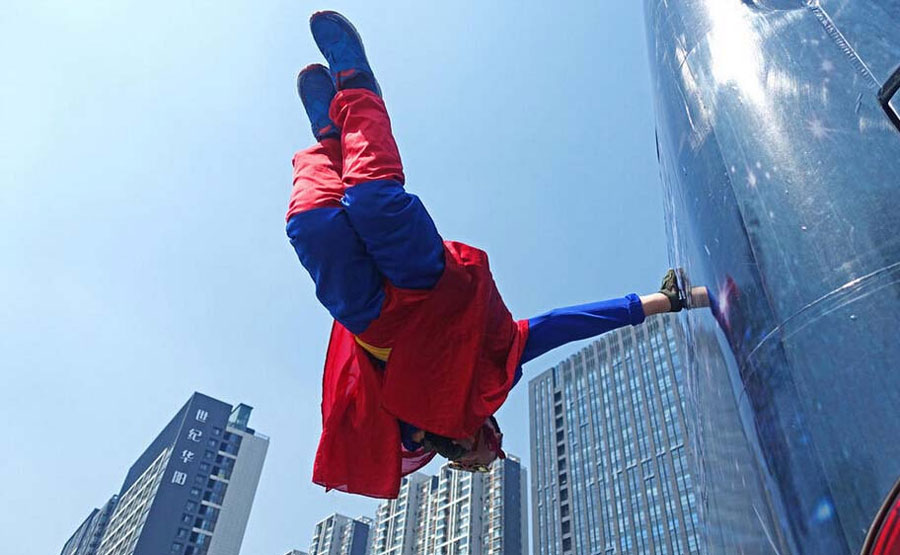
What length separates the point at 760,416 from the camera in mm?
→ 1783

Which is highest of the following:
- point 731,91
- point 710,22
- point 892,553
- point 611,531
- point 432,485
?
point 432,485

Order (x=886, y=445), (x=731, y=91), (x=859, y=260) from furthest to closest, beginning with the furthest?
(x=731, y=91)
(x=859, y=260)
(x=886, y=445)

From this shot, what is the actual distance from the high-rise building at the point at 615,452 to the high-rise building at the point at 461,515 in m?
2.98

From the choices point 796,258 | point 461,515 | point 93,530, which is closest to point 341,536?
point 461,515

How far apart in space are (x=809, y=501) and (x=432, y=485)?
3299 inches

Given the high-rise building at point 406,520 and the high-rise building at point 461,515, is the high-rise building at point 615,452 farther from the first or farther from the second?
the high-rise building at point 406,520

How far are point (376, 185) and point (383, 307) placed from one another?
601 millimetres

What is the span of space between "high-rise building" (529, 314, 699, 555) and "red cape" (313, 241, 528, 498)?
194ft

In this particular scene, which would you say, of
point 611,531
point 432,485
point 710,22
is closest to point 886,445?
point 710,22

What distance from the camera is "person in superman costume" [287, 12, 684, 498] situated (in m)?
2.93

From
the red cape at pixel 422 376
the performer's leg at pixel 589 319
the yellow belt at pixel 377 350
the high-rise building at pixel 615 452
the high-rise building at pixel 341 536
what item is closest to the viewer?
the red cape at pixel 422 376

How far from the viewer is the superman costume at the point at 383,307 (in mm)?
2928

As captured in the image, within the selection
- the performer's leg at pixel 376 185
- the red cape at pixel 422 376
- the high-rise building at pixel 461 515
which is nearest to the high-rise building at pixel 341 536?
the high-rise building at pixel 461 515

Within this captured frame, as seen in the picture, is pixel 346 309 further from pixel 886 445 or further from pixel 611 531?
pixel 611 531
